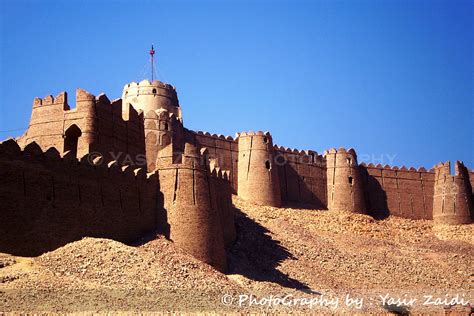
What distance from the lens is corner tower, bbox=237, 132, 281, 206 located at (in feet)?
164

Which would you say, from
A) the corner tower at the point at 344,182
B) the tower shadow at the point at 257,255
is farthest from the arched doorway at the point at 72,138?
the corner tower at the point at 344,182

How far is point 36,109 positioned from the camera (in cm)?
3641

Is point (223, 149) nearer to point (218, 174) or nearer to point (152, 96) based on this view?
point (152, 96)

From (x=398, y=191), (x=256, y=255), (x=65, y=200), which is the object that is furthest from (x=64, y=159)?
(x=398, y=191)

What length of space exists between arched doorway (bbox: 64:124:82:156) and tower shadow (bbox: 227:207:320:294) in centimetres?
877

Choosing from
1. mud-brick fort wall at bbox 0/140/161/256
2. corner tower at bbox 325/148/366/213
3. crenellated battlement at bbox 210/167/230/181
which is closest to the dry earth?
mud-brick fort wall at bbox 0/140/161/256

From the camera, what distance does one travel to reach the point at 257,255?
123 feet

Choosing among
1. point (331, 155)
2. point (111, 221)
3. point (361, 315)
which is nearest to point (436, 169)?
point (331, 155)

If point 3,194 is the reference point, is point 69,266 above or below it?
below

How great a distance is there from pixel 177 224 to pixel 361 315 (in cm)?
838

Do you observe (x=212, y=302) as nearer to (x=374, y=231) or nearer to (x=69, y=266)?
(x=69, y=266)

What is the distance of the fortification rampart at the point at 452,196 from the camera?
179 ft

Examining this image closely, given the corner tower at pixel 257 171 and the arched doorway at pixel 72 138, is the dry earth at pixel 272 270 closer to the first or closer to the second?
the corner tower at pixel 257 171

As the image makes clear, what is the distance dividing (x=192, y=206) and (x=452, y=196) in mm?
28744
